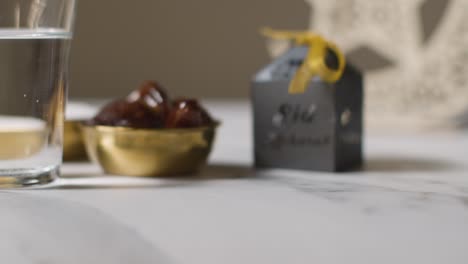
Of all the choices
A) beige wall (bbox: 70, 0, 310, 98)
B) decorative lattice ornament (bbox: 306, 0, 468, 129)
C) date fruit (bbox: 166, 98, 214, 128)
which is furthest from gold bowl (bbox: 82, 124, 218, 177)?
beige wall (bbox: 70, 0, 310, 98)

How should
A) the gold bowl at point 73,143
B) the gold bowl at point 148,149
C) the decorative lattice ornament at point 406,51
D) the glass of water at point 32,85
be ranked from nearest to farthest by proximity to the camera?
the glass of water at point 32,85 < the gold bowl at point 148,149 < the gold bowl at point 73,143 < the decorative lattice ornament at point 406,51

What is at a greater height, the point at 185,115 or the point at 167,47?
the point at 167,47

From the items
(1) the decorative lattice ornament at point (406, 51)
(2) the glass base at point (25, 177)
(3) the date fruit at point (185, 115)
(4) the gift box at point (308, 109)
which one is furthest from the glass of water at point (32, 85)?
(1) the decorative lattice ornament at point (406, 51)

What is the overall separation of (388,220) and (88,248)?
0.70 feet

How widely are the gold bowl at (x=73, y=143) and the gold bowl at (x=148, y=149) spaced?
84mm

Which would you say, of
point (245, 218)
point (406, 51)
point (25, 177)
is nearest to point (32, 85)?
point (25, 177)

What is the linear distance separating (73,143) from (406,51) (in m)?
0.57

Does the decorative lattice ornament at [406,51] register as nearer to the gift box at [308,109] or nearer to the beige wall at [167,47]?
the gift box at [308,109]

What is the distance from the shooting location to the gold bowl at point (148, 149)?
2.20 ft

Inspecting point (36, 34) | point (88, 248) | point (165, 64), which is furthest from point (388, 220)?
point (165, 64)

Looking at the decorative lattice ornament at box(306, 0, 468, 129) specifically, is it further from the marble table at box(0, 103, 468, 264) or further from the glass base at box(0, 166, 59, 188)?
the glass base at box(0, 166, 59, 188)

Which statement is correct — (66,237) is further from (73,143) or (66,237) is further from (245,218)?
(73,143)

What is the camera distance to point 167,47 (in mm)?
2096

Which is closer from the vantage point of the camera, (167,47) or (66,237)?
(66,237)
